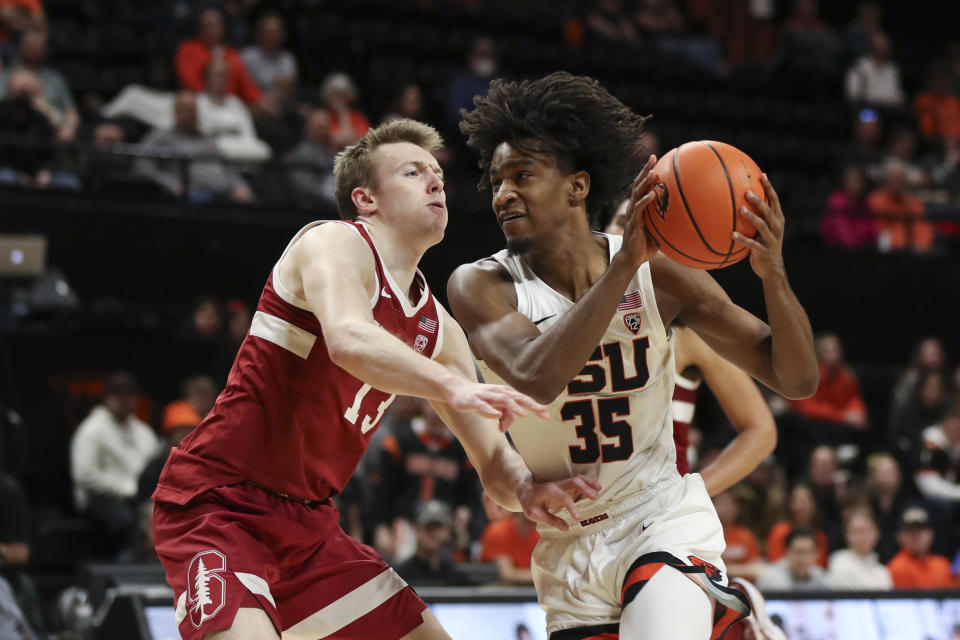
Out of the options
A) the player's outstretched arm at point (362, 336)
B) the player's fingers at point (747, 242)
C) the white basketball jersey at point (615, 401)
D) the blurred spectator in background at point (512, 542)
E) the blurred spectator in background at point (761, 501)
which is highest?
the player's fingers at point (747, 242)

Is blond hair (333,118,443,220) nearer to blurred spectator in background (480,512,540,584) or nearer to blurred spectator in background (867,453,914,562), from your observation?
blurred spectator in background (480,512,540,584)

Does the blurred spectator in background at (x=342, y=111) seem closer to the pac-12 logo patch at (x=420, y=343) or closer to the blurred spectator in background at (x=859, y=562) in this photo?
the blurred spectator in background at (x=859, y=562)

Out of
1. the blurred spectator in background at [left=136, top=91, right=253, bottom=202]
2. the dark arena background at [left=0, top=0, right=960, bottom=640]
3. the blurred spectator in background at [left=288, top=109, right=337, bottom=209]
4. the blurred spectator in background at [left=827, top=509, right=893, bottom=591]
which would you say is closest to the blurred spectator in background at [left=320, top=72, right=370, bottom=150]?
the dark arena background at [left=0, top=0, right=960, bottom=640]

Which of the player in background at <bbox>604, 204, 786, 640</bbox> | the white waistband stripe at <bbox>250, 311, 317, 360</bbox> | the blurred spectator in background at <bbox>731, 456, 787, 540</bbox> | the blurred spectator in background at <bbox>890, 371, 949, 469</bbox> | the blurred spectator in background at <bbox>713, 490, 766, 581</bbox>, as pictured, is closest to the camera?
the white waistband stripe at <bbox>250, 311, 317, 360</bbox>

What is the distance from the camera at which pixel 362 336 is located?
3330 millimetres

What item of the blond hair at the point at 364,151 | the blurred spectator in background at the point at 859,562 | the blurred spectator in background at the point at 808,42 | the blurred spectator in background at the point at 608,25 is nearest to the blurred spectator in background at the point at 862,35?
the blurred spectator in background at the point at 808,42

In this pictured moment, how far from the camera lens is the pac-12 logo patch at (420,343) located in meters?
3.99

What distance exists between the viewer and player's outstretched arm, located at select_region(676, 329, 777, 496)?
5.04 meters

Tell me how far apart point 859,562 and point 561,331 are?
639 centimetres

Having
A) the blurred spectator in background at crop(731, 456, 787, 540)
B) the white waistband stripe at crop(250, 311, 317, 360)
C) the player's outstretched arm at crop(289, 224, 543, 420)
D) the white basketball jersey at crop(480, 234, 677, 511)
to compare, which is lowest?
the blurred spectator in background at crop(731, 456, 787, 540)

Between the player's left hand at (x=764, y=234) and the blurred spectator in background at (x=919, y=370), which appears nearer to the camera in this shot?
the player's left hand at (x=764, y=234)

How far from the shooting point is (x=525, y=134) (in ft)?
13.0

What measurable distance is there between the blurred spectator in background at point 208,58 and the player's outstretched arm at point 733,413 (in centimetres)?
735

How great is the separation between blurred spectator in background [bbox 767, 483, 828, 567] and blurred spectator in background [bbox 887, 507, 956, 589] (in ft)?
1.77
